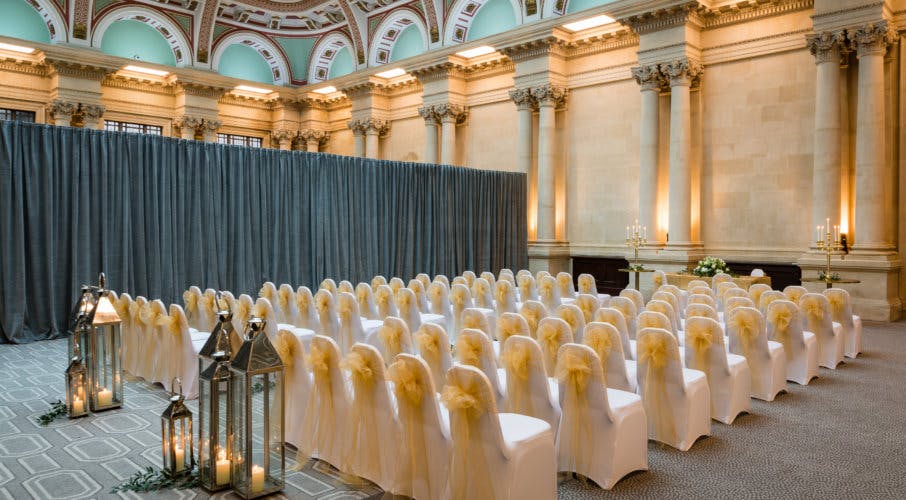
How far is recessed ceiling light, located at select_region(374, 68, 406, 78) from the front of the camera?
61.6ft

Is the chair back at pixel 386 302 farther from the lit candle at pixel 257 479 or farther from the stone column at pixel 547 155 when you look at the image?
the stone column at pixel 547 155

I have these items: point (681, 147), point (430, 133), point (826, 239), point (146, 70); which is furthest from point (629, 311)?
point (146, 70)

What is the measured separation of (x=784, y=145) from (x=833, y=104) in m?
1.44

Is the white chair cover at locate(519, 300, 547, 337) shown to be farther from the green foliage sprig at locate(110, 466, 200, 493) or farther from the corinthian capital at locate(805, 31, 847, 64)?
the corinthian capital at locate(805, 31, 847, 64)

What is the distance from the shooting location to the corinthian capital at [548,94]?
15.6m

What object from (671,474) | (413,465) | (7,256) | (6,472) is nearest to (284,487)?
(413,465)

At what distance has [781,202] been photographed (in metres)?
12.7

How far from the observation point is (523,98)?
16.0 m

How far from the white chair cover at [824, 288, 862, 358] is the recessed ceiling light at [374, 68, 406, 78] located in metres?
14.1

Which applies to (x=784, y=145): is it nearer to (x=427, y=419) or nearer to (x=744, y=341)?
(x=744, y=341)

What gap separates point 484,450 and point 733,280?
350 inches

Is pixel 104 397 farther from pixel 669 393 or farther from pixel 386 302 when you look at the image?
pixel 669 393

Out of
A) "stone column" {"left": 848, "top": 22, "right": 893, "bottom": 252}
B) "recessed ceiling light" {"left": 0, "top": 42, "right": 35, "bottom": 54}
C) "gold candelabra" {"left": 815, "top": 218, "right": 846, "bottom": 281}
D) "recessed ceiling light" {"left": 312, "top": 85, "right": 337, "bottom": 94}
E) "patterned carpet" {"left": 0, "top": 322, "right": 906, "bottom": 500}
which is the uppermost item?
"recessed ceiling light" {"left": 312, "top": 85, "right": 337, "bottom": 94}

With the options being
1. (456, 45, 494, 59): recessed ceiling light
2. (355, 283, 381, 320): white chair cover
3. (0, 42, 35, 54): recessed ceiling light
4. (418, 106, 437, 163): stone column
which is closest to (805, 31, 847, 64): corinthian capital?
(456, 45, 494, 59): recessed ceiling light
